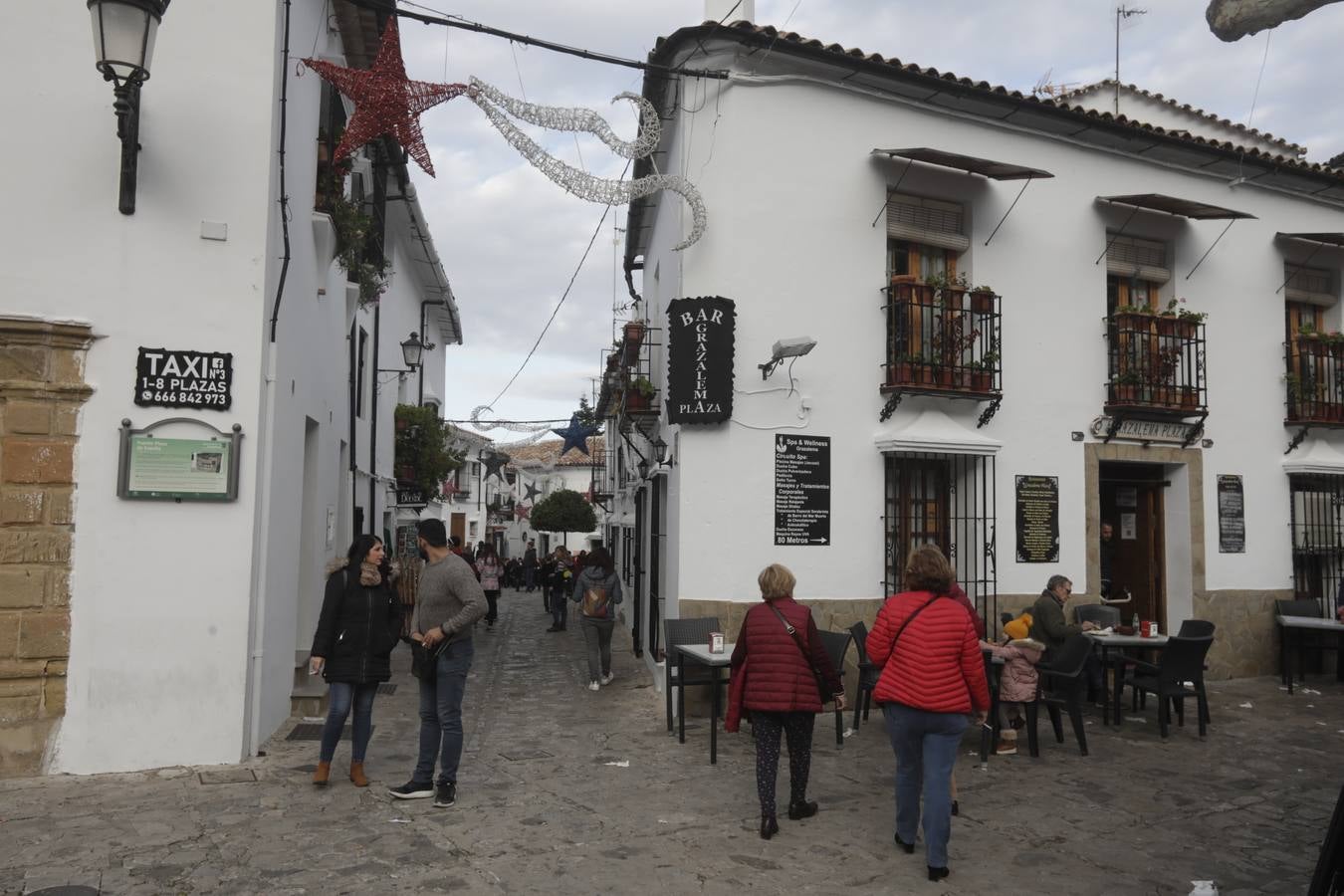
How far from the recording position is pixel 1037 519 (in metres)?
10.0

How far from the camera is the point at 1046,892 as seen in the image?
185 inches

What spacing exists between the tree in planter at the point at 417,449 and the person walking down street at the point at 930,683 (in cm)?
1302

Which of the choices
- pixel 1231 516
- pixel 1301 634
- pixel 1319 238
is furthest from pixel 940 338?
pixel 1301 634

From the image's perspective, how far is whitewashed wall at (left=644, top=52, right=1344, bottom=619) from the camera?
897 cm

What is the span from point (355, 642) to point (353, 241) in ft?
16.5

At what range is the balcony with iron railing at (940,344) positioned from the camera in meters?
9.34

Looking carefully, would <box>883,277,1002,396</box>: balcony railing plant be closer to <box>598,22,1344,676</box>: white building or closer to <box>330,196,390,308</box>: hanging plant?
<box>598,22,1344,676</box>: white building

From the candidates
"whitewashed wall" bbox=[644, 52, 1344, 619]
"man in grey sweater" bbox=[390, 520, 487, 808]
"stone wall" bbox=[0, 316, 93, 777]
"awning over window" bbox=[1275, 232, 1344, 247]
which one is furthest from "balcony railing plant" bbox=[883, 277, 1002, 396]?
"stone wall" bbox=[0, 316, 93, 777]

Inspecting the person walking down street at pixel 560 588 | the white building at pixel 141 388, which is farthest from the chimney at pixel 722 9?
the person walking down street at pixel 560 588

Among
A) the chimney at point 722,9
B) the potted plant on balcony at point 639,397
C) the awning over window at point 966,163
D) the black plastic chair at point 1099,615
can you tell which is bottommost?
the black plastic chair at point 1099,615

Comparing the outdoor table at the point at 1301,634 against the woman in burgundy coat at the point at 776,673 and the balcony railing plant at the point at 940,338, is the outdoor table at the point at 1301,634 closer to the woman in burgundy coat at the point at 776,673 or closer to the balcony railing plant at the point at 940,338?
the balcony railing plant at the point at 940,338

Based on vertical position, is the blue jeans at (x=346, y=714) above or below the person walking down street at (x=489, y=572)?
below

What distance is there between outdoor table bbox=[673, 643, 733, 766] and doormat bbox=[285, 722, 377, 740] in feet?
8.03

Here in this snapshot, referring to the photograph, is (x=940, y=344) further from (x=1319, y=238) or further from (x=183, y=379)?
(x=183, y=379)
